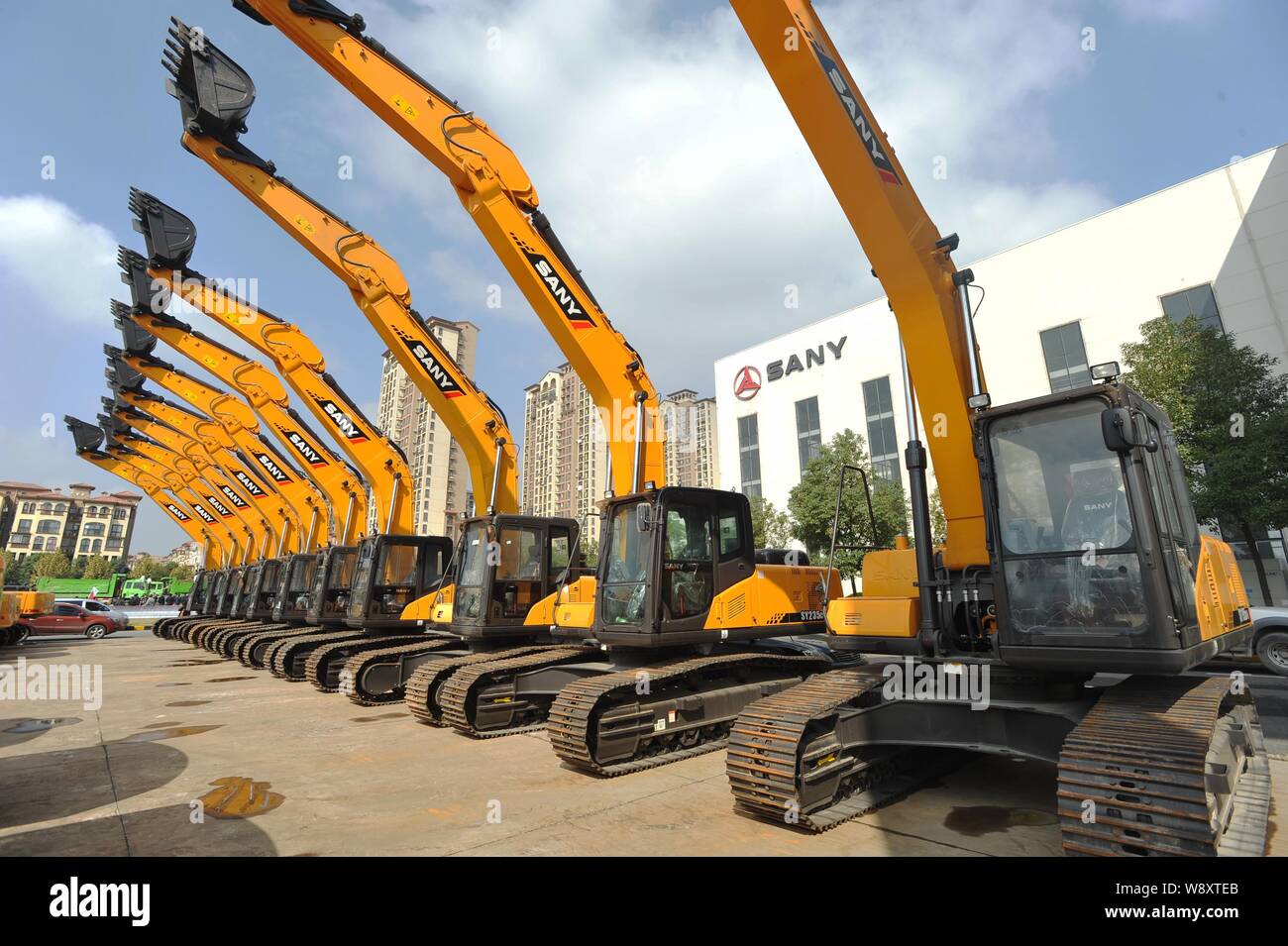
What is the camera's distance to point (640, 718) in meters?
6.55

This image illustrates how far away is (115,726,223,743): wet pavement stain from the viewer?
822cm

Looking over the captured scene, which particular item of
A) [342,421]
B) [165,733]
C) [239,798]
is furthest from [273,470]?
[239,798]

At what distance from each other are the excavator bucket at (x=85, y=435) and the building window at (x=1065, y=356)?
4193 centimetres

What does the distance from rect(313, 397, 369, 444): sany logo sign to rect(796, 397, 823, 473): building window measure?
31261mm

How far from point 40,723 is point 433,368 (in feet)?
25.8

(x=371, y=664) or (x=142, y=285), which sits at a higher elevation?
(x=142, y=285)

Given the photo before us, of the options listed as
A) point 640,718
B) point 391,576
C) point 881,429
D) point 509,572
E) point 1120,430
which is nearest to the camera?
point 1120,430

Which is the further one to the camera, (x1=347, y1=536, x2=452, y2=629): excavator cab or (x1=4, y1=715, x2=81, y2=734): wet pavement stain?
(x1=347, y1=536, x2=452, y2=629): excavator cab

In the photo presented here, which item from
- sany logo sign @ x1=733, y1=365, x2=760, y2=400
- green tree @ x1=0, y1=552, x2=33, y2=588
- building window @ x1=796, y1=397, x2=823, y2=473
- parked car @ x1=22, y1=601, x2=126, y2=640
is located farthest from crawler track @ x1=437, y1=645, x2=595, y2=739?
green tree @ x1=0, y1=552, x2=33, y2=588

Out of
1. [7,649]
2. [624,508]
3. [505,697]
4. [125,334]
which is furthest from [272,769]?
[7,649]

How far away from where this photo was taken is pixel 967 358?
545 cm

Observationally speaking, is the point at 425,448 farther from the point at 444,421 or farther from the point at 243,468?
the point at 444,421

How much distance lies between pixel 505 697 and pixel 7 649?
2408 centimetres

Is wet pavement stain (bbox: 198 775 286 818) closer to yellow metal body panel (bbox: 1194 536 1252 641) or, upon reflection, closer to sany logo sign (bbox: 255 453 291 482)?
yellow metal body panel (bbox: 1194 536 1252 641)
